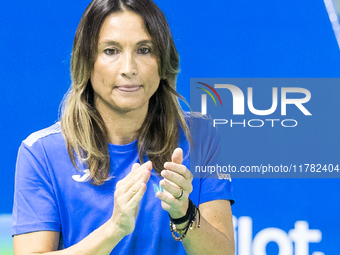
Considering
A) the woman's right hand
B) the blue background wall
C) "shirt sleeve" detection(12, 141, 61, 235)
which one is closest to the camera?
the woman's right hand

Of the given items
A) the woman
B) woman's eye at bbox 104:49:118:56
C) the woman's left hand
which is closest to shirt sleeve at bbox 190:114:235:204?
the woman

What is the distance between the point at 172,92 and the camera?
1.45 m

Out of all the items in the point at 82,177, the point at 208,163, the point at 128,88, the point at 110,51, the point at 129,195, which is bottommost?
the point at 129,195

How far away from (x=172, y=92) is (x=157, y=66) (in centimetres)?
12

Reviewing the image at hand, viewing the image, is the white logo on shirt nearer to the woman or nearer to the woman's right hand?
the woman

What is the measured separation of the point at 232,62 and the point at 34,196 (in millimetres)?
1090

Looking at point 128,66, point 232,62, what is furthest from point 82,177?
point 232,62

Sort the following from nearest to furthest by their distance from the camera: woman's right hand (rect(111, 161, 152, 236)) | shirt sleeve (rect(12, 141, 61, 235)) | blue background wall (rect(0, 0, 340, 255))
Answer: woman's right hand (rect(111, 161, 152, 236)) < shirt sleeve (rect(12, 141, 61, 235)) < blue background wall (rect(0, 0, 340, 255))

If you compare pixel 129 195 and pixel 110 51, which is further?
pixel 110 51

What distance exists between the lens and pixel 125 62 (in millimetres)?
1305

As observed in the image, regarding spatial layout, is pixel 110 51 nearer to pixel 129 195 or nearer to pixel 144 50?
pixel 144 50

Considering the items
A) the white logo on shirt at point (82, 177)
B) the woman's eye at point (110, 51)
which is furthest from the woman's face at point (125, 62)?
the white logo on shirt at point (82, 177)

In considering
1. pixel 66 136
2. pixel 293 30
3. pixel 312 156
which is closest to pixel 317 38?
pixel 293 30

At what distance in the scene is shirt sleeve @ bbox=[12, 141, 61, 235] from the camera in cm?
129
